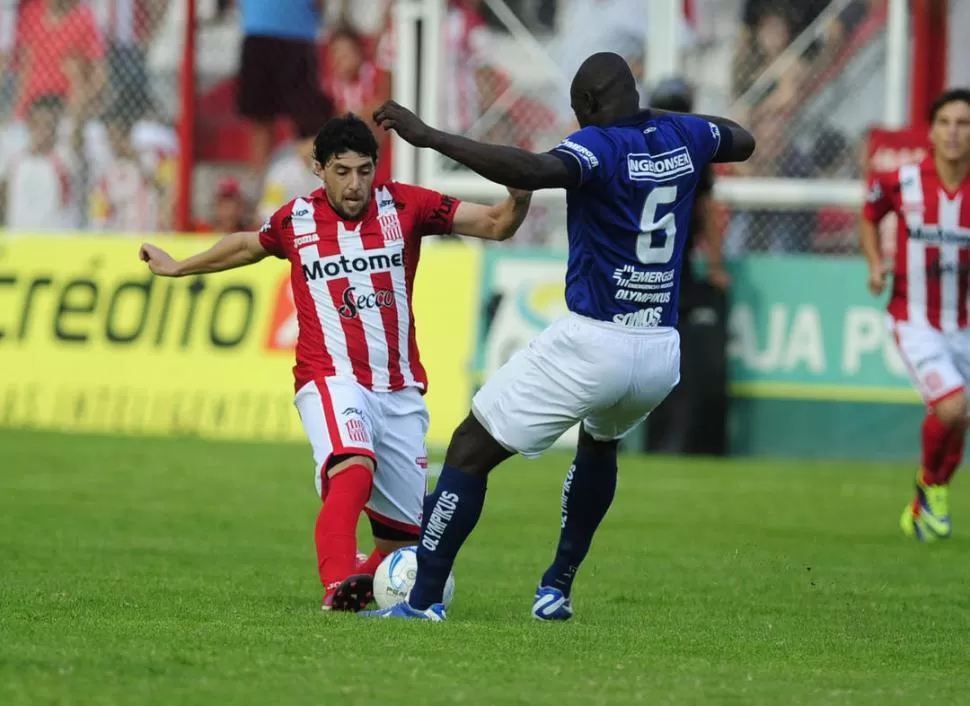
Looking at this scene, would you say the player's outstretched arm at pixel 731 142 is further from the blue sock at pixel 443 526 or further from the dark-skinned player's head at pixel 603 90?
the blue sock at pixel 443 526

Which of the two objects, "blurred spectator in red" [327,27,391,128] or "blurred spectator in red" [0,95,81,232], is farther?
"blurred spectator in red" [0,95,81,232]

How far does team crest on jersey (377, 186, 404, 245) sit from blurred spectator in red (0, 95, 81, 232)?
10.7 m

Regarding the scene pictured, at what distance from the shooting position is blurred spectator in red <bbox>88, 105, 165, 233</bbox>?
1781 cm

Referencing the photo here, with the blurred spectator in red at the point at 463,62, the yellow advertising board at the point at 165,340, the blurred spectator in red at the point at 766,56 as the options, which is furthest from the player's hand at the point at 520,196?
the blurred spectator in red at the point at 463,62

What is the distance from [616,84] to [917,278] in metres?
4.54

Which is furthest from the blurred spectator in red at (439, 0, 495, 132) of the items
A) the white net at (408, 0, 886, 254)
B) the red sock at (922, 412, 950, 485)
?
the red sock at (922, 412, 950, 485)

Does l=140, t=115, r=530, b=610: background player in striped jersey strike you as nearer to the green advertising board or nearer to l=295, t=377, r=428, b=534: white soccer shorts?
l=295, t=377, r=428, b=534: white soccer shorts

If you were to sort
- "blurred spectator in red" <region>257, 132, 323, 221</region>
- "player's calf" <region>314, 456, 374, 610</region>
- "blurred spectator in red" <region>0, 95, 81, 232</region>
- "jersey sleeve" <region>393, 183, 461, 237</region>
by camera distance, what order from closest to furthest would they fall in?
1. "player's calf" <region>314, 456, 374, 610</region>
2. "jersey sleeve" <region>393, 183, 461, 237</region>
3. "blurred spectator in red" <region>257, 132, 323, 221</region>
4. "blurred spectator in red" <region>0, 95, 81, 232</region>

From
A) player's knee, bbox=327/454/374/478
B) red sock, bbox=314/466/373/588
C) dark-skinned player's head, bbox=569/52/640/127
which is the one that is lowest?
red sock, bbox=314/466/373/588

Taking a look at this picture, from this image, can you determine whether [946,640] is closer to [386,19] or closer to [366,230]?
[366,230]

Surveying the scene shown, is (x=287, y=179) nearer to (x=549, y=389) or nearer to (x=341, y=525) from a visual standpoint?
(x=341, y=525)

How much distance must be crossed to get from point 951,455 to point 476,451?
4.52 meters

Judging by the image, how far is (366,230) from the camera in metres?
7.46

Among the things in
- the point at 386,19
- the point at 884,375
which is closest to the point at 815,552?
the point at 884,375
